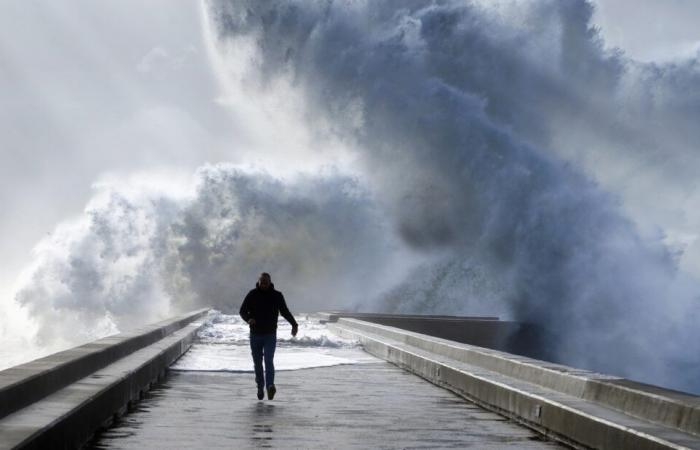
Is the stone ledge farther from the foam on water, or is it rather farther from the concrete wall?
the concrete wall

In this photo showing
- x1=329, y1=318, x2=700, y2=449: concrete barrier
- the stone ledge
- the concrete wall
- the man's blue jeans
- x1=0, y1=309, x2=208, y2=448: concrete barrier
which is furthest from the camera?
the concrete wall

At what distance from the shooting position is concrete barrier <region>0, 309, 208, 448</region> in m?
8.30

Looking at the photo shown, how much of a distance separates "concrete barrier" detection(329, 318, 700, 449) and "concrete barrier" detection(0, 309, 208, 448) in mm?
3892

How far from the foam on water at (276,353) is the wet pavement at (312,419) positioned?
2834 millimetres

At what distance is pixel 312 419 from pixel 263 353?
267 centimetres

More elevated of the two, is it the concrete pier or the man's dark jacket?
the man's dark jacket

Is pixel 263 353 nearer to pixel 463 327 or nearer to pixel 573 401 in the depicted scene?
pixel 573 401

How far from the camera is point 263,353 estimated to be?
14.8m

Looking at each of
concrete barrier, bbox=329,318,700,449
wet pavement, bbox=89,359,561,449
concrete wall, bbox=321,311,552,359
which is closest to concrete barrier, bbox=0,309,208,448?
wet pavement, bbox=89,359,561,449

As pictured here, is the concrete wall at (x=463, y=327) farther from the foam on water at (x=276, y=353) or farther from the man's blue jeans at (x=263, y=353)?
the man's blue jeans at (x=263, y=353)

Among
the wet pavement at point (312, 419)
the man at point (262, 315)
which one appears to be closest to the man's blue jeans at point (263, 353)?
the man at point (262, 315)

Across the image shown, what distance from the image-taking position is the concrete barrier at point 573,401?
8.93 meters

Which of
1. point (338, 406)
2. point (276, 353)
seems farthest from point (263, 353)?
point (276, 353)

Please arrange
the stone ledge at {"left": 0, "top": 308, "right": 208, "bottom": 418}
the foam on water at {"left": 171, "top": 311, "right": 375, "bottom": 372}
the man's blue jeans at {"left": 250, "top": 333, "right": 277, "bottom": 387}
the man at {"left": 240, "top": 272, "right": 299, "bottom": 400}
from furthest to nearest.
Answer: the foam on water at {"left": 171, "top": 311, "right": 375, "bottom": 372} < the man at {"left": 240, "top": 272, "right": 299, "bottom": 400} < the man's blue jeans at {"left": 250, "top": 333, "right": 277, "bottom": 387} < the stone ledge at {"left": 0, "top": 308, "right": 208, "bottom": 418}
